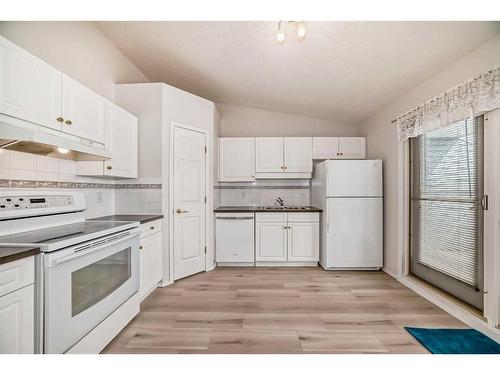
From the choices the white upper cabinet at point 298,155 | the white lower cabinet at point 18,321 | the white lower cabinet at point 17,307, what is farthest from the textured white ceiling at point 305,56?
the white lower cabinet at point 18,321

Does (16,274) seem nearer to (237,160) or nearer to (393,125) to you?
(237,160)

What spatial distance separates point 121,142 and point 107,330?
69.8 inches

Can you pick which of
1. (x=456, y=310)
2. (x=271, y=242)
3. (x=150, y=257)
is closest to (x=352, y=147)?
(x=271, y=242)

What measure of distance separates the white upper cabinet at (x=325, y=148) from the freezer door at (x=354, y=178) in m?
0.61

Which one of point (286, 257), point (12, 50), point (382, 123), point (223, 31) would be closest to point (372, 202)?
point (382, 123)

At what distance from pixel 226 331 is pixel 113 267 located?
1027 mm

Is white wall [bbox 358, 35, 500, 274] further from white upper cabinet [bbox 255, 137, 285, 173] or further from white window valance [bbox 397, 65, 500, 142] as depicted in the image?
white upper cabinet [bbox 255, 137, 285, 173]

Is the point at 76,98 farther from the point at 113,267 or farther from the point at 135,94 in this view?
the point at 113,267

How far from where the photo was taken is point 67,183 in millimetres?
2320

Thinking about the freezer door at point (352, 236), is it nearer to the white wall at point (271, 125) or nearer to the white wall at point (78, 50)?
the white wall at point (271, 125)

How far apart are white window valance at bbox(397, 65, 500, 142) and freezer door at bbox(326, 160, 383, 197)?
628 millimetres

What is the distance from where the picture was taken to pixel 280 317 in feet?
A: 7.43

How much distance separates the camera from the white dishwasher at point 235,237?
12.4 feet

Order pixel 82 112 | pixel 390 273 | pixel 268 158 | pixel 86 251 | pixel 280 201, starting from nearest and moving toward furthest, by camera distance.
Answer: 1. pixel 86 251
2. pixel 82 112
3. pixel 390 273
4. pixel 268 158
5. pixel 280 201
